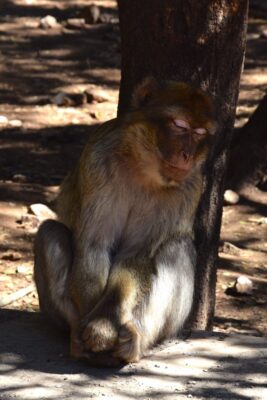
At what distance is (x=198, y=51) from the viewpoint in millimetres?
6293

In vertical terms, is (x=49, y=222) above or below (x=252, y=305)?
above

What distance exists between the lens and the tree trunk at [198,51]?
623 centimetres

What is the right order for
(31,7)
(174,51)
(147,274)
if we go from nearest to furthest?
(147,274), (174,51), (31,7)

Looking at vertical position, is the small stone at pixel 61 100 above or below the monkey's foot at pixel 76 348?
above

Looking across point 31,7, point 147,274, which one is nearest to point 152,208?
point 147,274

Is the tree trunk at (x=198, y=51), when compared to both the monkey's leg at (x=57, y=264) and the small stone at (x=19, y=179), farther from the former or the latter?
the small stone at (x=19, y=179)

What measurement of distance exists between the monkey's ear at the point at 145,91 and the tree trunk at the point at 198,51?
0.76 m

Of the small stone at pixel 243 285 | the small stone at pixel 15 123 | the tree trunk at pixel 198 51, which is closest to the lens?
the tree trunk at pixel 198 51

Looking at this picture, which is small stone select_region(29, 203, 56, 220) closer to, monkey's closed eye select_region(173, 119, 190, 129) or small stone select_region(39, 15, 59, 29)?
monkey's closed eye select_region(173, 119, 190, 129)

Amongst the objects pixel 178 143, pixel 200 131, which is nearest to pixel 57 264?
pixel 178 143

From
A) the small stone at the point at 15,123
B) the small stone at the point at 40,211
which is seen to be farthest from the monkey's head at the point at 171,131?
the small stone at the point at 15,123

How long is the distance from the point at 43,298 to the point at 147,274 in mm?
627

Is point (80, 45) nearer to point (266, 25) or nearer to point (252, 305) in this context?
point (266, 25)

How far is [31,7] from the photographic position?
46.4 feet
